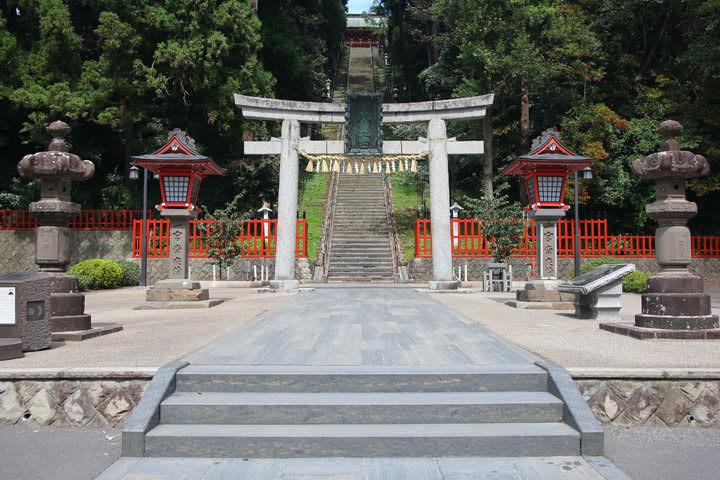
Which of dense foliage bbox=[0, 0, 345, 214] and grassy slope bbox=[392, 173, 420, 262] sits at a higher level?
dense foliage bbox=[0, 0, 345, 214]

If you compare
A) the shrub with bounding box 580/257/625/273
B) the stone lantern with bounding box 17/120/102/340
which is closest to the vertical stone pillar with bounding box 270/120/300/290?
the stone lantern with bounding box 17/120/102/340

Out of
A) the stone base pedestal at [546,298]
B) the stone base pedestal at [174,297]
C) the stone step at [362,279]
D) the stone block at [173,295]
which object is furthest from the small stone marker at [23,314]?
the stone step at [362,279]

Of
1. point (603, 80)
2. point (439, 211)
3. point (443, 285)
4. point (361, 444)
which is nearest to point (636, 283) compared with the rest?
point (443, 285)

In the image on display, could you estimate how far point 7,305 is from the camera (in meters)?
5.03

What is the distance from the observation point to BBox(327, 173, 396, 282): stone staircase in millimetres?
18766

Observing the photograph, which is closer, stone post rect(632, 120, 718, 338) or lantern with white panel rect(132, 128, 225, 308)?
stone post rect(632, 120, 718, 338)

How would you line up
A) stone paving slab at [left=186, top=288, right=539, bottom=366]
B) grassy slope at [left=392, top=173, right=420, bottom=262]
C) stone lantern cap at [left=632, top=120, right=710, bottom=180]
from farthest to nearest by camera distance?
1. grassy slope at [left=392, top=173, right=420, bottom=262]
2. stone lantern cap at [left=632, top=120, right=710, bottom=180]
3. stone paving slab at [left=186, top=288, right=539, bottom=366]

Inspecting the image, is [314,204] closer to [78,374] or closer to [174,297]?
[174,297]

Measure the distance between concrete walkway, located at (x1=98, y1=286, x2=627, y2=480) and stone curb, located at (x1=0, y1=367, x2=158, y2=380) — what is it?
1.69ft

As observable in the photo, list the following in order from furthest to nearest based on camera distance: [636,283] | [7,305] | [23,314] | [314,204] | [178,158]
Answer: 1. [314,204]
2. [636,283]
3. [178,158]
4. [23,314]
5. [7,305]

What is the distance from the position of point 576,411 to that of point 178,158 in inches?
352

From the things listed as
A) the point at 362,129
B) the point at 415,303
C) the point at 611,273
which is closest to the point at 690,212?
the point at 611,273

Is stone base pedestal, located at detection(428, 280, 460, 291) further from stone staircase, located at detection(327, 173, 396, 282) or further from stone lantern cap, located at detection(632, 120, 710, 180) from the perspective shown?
stone lantern cap, located at detection(632, 120, 710, 180)

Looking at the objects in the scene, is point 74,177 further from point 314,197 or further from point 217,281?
point 314,197
